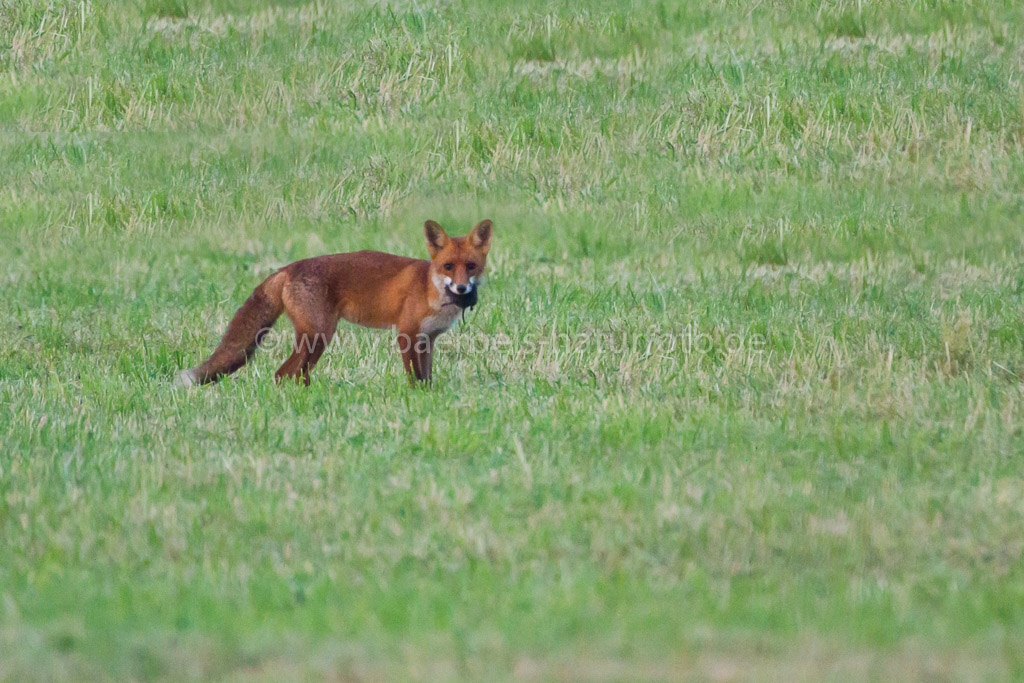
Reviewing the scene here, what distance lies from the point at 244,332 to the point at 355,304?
79cm

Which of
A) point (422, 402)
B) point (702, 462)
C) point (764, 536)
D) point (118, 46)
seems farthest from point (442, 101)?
point (764, 536)

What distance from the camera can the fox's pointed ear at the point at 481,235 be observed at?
29.6ft

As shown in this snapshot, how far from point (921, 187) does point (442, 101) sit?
602 cm

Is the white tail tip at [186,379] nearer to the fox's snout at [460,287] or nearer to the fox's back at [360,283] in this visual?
the fox's back at [360,283]

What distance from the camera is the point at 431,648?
4.32 metres

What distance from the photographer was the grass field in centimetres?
468

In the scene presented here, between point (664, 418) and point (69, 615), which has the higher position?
point (69, 615)

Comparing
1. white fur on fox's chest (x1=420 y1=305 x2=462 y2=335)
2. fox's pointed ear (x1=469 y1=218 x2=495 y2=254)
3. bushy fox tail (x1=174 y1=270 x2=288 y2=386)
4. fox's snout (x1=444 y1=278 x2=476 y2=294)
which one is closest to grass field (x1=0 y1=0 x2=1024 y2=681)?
bushy fox tail (x1=174 y1=270 x2=288 y2=386)

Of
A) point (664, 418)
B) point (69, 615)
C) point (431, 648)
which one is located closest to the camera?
point (431, 648)

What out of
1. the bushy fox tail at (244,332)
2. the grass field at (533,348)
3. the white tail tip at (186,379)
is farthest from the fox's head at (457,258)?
the white tail tip at (186,379)

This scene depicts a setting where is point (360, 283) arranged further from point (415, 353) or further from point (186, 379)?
point (186, 379)

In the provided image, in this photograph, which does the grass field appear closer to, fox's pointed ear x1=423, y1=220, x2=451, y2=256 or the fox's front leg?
the fox's front leg

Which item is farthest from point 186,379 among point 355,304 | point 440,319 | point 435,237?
point 435,237

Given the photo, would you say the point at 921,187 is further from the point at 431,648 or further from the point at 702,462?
the point at 431,648
